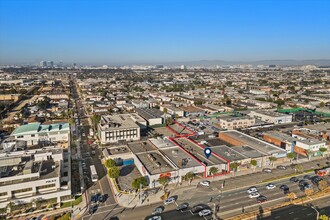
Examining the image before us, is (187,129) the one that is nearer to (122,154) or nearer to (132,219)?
(122,154)

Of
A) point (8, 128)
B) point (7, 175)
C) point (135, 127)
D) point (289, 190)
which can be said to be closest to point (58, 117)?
point (8, 128)

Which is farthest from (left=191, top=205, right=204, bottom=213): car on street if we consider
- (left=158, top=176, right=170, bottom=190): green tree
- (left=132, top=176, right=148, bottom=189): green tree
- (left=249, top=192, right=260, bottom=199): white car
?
(left=132, top=176, right=148, bottom=189): green tree

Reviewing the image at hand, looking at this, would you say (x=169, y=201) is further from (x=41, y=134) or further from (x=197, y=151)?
(x=41, y=134)

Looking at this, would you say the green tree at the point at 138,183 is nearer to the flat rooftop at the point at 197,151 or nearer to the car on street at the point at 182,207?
the car on street at the point at 182,207

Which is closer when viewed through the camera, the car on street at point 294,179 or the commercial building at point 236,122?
the car on street at point 294,179

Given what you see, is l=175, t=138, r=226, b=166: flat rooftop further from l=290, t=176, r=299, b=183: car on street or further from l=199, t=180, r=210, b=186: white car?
l=290, t=176, r=299, b=183: car on street

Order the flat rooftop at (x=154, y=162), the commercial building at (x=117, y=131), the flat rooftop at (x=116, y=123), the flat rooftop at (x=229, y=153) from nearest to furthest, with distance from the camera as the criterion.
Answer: the flat rooftop at (x=154, y=162) < the flat rooftop at (x=229, y=153) < the commercial building at (x=117, y=131) < the flat rooftop at (x=116, y=123)

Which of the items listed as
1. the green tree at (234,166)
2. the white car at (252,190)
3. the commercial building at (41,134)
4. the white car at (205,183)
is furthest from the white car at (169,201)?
the commercial building at (41,134)
